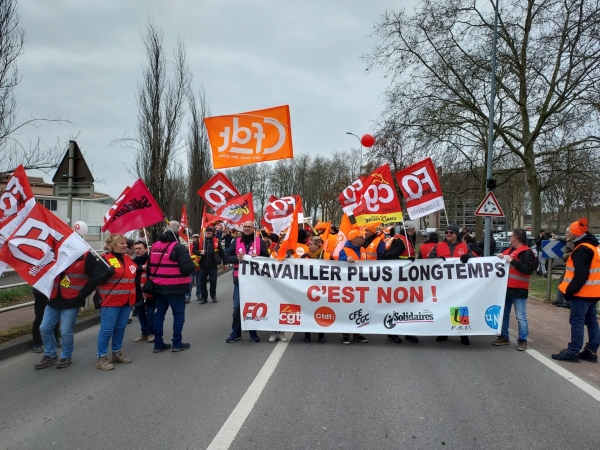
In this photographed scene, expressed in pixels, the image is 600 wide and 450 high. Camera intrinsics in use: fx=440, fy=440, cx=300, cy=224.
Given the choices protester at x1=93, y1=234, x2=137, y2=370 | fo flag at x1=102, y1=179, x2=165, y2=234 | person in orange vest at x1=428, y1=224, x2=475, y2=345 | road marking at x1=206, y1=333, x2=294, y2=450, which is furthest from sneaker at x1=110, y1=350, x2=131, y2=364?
person in orange vest at x1=428, y1=224, x2=475, y2=345

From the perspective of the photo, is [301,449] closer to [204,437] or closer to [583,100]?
[204,437]

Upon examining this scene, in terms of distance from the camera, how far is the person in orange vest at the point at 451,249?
6893 mm

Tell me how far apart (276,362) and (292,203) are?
256 inches

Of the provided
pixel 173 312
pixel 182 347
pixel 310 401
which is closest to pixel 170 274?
pixel 173 312

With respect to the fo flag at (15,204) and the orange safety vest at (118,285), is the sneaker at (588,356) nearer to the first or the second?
the orange safety vest at (118,285)

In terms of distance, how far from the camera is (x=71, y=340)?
5645 millimetres

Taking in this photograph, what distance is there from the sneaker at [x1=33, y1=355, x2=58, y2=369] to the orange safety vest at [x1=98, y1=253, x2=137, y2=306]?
41.5 inches

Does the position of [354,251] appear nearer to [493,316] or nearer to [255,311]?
[255,311]

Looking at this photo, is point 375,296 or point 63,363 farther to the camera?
point 375,296

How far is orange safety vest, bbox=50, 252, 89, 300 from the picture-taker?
5.45 m

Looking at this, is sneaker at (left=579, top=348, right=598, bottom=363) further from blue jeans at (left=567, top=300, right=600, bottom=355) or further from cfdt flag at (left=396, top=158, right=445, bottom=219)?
cfdt flag at (left=396, top=158, right=445, bottom=219)

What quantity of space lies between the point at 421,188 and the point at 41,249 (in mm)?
5897

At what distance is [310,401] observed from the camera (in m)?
4.34

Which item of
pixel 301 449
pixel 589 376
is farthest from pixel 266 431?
pixel 589 376
